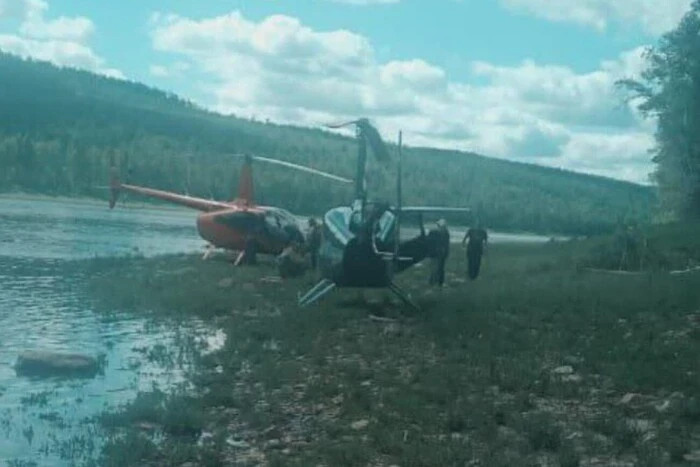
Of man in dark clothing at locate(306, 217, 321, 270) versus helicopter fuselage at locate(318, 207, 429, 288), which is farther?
man in dark clothing at locate(306, 217, 321, 270)

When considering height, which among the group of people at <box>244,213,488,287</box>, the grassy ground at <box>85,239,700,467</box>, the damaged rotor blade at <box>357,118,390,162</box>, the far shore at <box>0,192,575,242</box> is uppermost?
the damaged rotor blade at <box>357,118,390,162</box>

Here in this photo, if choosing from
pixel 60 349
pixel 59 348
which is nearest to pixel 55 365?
pixel 60 349

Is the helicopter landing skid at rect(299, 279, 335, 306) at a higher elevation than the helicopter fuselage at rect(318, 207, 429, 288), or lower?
lower

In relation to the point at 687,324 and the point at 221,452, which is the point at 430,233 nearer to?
the point at 687,324

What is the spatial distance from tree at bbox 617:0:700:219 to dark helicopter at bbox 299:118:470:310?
30801 mm

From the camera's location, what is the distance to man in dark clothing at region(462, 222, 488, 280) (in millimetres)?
29259

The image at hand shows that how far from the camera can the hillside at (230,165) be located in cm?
11812

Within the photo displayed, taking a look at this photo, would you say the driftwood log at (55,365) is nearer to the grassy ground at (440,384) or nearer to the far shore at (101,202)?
the grassy ground at (440,384)

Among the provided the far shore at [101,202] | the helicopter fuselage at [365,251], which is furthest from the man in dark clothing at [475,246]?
the far shore at [101,202]

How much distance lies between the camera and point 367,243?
901 inches

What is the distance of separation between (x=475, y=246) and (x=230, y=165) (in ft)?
374

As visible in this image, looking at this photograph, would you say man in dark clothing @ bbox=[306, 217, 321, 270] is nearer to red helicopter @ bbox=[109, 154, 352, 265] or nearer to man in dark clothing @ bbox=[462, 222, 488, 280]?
red helicopter @ bbox=[109, 154, 352, 265]

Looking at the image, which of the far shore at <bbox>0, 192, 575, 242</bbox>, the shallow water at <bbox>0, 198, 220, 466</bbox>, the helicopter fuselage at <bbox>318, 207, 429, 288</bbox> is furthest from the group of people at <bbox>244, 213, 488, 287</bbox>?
the far shore at <bbox>0, 192, 575, 242</bbox>

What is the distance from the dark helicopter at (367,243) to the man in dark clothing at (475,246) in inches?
207
